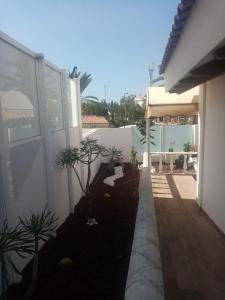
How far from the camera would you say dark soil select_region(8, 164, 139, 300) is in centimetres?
449

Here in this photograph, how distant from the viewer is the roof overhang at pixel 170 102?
31.5ft

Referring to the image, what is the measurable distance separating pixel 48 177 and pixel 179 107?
18.6ft

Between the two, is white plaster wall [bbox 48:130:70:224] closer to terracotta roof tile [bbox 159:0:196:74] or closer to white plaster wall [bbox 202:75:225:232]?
terracotta roof tile [bbox 159:0:196:74]

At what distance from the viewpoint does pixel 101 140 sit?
54.6 ft

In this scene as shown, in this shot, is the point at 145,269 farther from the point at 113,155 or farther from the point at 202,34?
the point at 113,155

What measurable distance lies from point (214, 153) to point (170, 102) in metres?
3.39

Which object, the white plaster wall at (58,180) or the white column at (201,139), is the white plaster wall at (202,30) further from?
the white column at (201,139)

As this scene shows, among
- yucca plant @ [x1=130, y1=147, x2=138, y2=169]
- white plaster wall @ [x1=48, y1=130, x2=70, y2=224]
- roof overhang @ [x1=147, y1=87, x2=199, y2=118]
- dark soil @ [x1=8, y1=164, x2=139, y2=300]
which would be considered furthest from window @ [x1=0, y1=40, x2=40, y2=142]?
yucca plant @ [x1=130, y1=147, x2=138, y2=169]

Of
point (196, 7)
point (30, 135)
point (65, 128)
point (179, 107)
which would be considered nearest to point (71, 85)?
point (65, 128)

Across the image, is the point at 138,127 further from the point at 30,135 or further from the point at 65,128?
the point at 30,135

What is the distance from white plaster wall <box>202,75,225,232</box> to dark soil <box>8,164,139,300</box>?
1.96 meters

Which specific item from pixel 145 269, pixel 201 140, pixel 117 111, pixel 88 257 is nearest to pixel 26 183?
pixel 88 257

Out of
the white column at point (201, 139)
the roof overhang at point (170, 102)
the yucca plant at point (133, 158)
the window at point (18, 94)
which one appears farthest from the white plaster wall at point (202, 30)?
the yucca plant at point (133, 158)

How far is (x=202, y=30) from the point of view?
10.3ft
